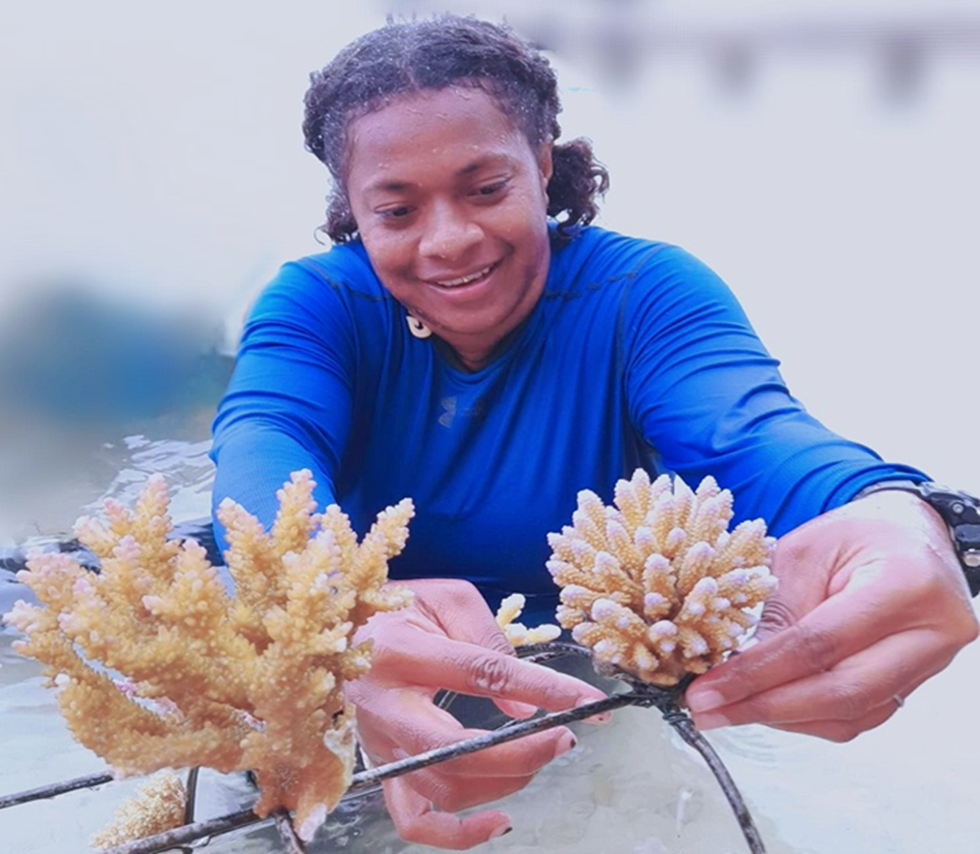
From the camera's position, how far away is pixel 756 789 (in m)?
2.12

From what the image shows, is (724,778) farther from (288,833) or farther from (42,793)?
(42,793)

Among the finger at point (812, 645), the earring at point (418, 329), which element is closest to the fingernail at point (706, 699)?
the finger at point (812, 645)

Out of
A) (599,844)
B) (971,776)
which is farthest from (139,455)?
(971,776)

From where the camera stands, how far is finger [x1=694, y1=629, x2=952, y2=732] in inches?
35.9

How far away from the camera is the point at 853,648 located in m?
0.92

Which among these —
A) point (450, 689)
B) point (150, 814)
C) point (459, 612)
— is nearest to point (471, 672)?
point (450, 689)

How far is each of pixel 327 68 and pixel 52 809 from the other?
6.12 ft

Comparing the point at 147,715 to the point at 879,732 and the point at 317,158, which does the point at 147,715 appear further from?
the point at 879,732

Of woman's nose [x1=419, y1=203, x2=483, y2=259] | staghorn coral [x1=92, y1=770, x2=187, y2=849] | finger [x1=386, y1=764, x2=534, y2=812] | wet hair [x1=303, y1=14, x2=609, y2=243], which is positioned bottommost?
staghorn coral [x1=92, y1=770, x2=187, y2=849]

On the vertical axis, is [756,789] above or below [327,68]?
below

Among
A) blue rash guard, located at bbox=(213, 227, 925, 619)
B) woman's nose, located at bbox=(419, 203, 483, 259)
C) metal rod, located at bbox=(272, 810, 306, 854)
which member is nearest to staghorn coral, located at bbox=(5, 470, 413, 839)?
metal rod, located at bbox=(272, 810, 306, 854)

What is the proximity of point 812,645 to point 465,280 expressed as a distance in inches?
38.4

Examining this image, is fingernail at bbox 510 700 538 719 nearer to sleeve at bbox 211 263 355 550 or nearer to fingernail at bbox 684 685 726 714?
fingernail at bbox 684 685 726 714

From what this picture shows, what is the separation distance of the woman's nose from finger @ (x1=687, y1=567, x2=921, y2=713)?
0.91 metres
